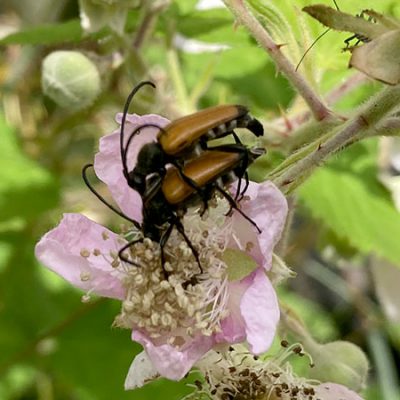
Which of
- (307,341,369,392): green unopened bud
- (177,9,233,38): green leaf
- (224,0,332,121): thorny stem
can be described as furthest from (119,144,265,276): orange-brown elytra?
(177,9,233,38): green leaf

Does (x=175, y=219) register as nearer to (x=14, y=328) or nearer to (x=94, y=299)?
(x=94, y=299)

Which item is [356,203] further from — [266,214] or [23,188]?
[266,214]

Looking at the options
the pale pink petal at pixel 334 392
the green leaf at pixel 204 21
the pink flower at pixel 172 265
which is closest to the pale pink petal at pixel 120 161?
the pink flower at pixel 172 265

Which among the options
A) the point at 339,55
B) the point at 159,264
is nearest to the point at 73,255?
the point at 159,264

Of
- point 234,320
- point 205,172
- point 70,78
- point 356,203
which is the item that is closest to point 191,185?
point 205,172

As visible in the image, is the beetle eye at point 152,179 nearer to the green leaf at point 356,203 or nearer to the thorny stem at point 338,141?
the thorny stem at point 338,141

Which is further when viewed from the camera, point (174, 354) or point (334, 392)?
point (334, 392)
